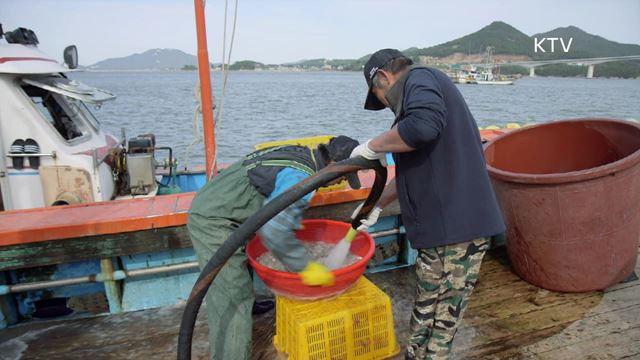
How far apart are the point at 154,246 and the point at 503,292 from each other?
8.91 feet

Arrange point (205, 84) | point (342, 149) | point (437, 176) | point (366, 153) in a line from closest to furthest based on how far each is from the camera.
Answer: point (437, 176) < point (366, 153) < point (342, 149) < point (205, 84)

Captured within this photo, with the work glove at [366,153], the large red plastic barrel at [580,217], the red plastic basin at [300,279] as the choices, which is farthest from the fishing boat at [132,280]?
the work glove at [366,153]

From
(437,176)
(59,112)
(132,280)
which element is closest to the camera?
(437,176)

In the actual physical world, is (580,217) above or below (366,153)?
below

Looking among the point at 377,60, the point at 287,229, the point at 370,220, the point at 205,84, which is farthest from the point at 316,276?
the point at 205,84

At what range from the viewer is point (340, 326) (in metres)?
2.55

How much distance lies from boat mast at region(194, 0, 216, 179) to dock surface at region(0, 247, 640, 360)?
128cm

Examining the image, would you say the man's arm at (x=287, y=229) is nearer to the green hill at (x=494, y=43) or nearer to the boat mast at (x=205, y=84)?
the boat mast at (x=205, y=84)

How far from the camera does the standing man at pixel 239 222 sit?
8.13 feet

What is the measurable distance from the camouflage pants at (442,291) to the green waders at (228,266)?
0.99 meters

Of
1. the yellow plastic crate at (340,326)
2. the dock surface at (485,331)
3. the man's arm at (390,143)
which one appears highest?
the man's arm at (390,143)

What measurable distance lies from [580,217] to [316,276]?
6.85 feet

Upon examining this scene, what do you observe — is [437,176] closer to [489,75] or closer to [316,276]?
[316,276]

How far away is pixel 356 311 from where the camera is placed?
8.45 ft
